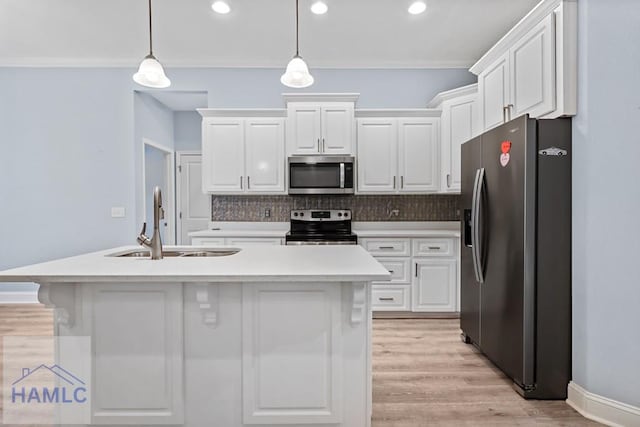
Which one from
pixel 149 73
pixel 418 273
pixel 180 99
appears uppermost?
pixel 180 99

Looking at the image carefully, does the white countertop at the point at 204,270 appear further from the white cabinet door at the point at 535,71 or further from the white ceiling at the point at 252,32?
the white ceiling at the point at 252,32

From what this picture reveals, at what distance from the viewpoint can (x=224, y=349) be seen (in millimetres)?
1701

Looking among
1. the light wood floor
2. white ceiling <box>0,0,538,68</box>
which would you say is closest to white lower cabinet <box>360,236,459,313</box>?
the light wood floor

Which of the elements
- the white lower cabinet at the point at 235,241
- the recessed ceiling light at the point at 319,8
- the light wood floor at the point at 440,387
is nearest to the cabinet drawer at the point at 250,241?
the white lower cabinet at the point at 235,241

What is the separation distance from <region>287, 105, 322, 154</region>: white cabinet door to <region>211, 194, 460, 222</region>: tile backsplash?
677 millimetres

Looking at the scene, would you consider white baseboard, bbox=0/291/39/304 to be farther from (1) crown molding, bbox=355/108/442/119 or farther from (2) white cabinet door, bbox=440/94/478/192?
(2) white cabinet door, bbox=440/94/478/192

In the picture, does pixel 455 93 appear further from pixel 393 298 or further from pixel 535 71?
pixel 393 298

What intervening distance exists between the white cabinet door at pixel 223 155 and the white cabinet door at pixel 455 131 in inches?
87.9

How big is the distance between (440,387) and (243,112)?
129 inches

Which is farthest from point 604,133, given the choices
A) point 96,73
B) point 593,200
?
point 96,73

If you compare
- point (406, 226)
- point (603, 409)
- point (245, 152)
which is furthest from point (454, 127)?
point (603, 409)

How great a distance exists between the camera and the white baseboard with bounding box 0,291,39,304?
14.0 feet

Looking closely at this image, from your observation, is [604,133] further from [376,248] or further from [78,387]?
[78,387]

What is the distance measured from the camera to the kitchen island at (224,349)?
1.67m
